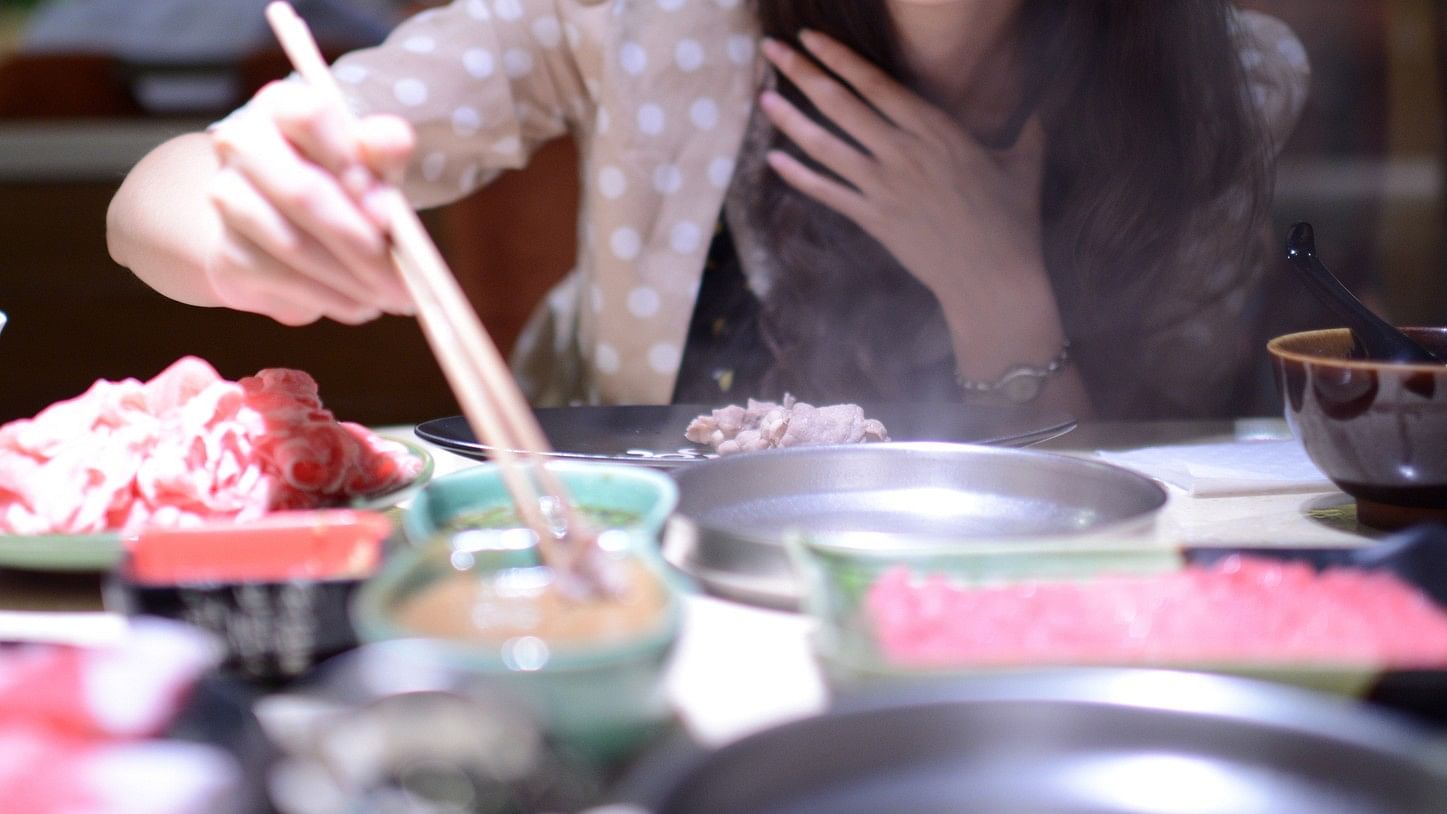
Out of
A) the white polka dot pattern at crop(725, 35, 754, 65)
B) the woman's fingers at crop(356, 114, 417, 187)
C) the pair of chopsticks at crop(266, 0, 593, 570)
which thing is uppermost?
the white polka dot pattern at crop(725, 35, 754, 65)

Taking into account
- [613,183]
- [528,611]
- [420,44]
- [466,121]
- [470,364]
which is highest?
[420,44]

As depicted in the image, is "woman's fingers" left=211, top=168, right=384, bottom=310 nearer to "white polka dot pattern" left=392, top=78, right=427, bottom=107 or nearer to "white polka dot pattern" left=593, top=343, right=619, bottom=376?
"white polka dot pattern" left=392, top=78, right=427, bottom=107

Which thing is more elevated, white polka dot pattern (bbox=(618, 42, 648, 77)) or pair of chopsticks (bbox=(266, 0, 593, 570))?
white polka dot pattern (bbox=(618, 42, 648, 77))

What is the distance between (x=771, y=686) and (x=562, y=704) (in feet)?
0.59

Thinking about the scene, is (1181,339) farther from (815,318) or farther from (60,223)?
→ (60,223)

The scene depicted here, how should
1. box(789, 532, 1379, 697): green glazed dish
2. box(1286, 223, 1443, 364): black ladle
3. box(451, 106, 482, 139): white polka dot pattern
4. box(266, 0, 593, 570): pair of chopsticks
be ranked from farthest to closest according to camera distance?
box(451, 106, 482, 139): white polka dot pattern → box(1286, 223, 1443, 364): black ladle → box(266, 0, 593, 570): pair of chopsticks → box(789, 532, 1379, 697): green glazed dish

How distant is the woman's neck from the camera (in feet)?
5.28

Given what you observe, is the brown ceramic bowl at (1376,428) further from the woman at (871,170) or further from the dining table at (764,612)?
the woman at (871,170)

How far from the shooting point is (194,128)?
368 centimetres

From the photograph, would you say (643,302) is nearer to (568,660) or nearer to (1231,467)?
(1231,467)

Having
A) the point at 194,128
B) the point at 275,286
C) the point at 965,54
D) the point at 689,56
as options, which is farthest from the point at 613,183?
the point at 194,128

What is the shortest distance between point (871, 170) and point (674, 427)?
1.81ft

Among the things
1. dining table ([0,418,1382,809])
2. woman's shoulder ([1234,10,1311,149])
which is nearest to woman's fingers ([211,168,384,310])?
dining table ([0,418,1382,809])

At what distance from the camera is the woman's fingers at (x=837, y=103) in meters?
1.62
